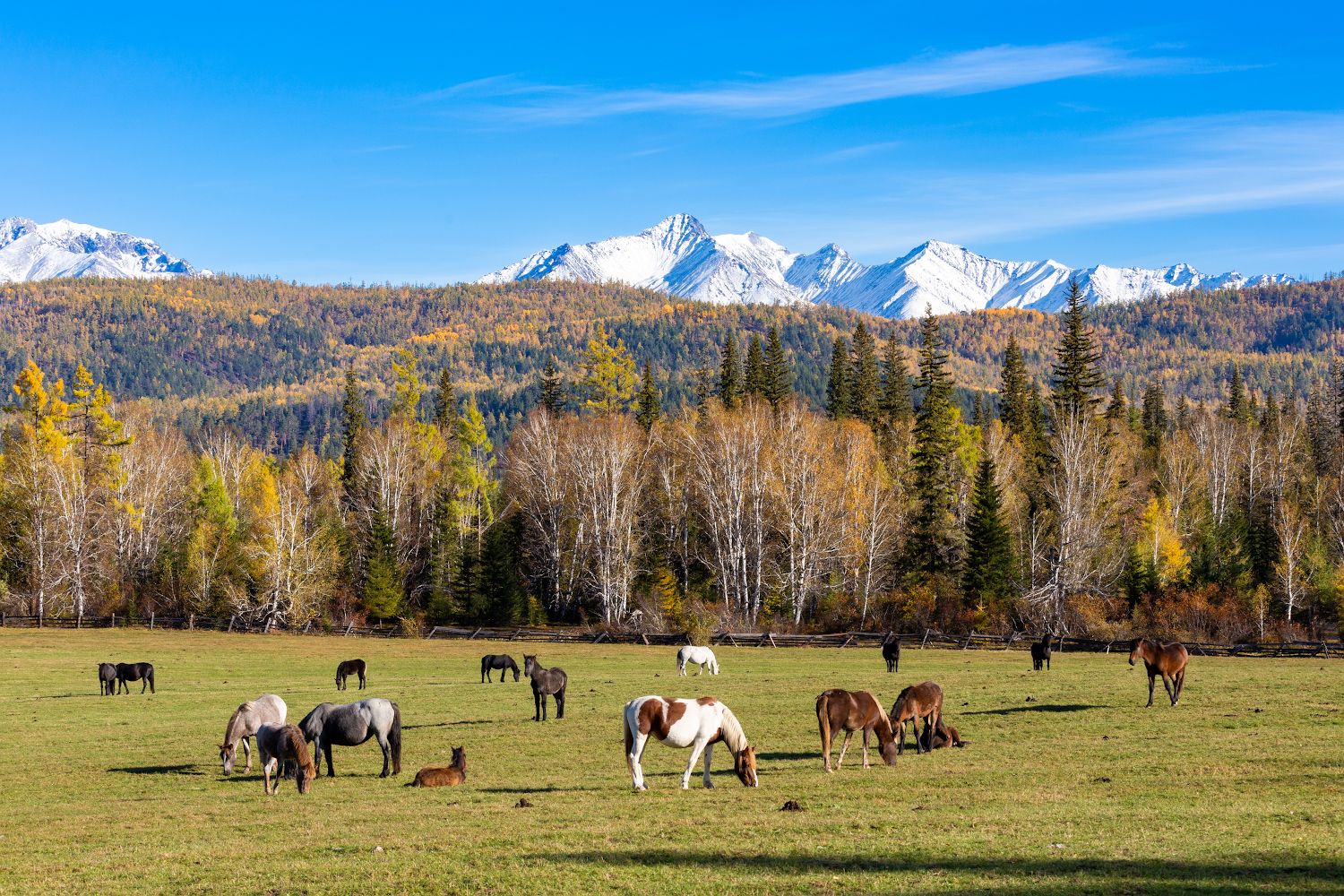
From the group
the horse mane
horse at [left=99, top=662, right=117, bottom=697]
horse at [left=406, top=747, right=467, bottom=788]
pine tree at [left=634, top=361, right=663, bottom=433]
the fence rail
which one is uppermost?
pine tree at [left=634, top=361, right=663, bottom=433]

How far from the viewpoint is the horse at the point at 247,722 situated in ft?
75.5

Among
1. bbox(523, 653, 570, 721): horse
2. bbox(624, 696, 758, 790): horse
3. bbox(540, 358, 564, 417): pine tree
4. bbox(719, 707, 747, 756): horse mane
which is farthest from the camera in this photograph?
bbox(540, 358, 564, 417): pine tree

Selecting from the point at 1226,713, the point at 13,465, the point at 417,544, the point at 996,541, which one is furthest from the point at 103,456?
the point at 1226,713

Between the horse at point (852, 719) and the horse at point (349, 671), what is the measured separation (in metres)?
23.6

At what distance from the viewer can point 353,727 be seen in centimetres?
2167

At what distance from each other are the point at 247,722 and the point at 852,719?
508 inches

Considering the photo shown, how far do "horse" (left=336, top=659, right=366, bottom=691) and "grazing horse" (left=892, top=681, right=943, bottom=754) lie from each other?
23547 millimetres

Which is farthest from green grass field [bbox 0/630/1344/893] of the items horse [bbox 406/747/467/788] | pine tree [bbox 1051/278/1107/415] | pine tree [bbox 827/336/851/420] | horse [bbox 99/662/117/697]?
pine tree [bbox 827/336/851/420]

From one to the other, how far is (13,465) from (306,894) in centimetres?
8339

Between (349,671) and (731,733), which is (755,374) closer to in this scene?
(349,671)

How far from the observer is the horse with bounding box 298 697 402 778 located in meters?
21.7

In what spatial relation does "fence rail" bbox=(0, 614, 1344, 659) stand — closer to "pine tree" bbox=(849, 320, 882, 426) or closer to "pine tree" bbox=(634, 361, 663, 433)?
"pine tree" bbox=(634, 361, 663, 433)

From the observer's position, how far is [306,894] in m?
12.6

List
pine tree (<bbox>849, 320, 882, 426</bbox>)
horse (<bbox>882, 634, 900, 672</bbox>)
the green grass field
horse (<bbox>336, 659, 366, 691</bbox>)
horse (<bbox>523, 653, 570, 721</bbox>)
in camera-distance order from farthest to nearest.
A: pine tree (<bbox>849, 320, 882, 426</bbox>)
horse (<bbox>882, 634, 900, 672</bbox>)
horse (<bbox>336, 659, 366, 691</bbox>)
horse (<bbox>523, 653, 570, 721</bbox>)
the green grass field
